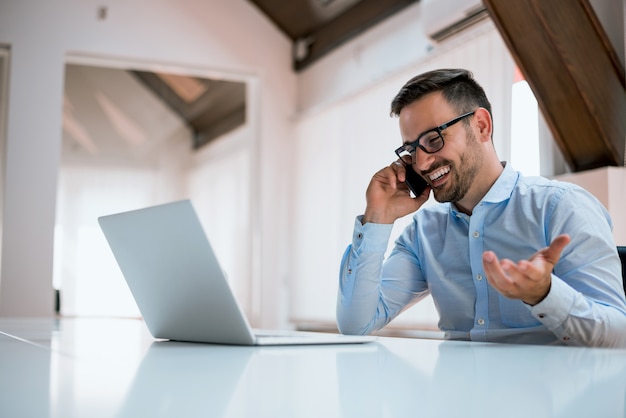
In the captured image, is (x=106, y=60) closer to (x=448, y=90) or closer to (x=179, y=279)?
(x=448, y=90)

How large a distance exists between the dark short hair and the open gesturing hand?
0.85m

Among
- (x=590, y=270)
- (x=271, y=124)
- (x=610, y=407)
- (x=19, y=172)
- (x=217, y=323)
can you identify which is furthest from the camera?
(x=271, y=124)

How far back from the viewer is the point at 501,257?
5.80 ft

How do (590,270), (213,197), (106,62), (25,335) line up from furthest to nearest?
(213,197) → (106,62) → (590,270) → (25,335)

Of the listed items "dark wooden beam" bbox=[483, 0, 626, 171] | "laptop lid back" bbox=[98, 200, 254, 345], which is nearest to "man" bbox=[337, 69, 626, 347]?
"laptop lid back" bbox=[98, 200, 254, 345]

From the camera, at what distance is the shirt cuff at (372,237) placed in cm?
189

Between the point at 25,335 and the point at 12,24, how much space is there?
4.55 m

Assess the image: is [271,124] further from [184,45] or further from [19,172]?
[19,172]

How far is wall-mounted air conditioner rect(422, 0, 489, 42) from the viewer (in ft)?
12.5

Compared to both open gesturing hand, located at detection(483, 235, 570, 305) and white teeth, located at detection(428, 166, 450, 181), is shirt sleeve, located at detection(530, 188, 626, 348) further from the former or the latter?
white teeth, located at detection(428, 166, 450, 181)

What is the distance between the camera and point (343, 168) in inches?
206

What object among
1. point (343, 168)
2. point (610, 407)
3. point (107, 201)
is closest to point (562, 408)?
point (610, 407)

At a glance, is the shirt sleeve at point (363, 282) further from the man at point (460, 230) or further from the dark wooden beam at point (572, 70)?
the dark wooden beam at point (572, 70)

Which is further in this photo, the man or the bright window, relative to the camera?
the bright window
